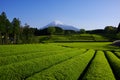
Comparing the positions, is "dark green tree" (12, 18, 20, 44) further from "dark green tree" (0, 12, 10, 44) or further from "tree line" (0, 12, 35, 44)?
"dark green tree" (0, 12, 10, 44)

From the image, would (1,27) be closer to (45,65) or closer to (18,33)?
(18,33)

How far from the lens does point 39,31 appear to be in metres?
174

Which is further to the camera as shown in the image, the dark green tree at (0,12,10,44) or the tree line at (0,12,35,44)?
the tree line at (0,12,35,44)

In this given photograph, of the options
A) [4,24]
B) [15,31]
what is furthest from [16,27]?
[4,24]

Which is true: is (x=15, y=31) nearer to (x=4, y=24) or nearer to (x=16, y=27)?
(x=16, y=27)

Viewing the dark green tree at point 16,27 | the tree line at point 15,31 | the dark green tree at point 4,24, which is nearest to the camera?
the dark green tree at point 4,24

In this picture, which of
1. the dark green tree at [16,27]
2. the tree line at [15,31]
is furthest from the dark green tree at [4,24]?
the dark green tree at [16,27]

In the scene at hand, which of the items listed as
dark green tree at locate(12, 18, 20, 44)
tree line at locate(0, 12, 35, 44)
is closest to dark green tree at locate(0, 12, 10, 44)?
tree line at locate(0, 12, 35, 44)

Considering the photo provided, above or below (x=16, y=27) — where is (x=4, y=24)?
above

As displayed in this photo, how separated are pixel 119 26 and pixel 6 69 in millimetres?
151129

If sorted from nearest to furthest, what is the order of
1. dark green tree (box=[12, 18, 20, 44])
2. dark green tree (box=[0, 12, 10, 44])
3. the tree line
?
dark green tree (box=[0, 12, 10, 44])
the tree line
dark green tree (box=[12, 18, 20, 44])

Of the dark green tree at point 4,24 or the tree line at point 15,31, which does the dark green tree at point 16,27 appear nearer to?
the tree line at point 15,31

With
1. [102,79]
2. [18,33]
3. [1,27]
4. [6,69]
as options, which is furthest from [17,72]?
[18,33]

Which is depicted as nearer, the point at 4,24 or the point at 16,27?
the point at 4,24
